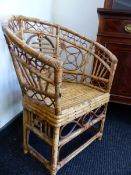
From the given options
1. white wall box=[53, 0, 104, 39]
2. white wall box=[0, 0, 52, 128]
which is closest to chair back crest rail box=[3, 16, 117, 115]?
white wall box=[0, 0, 52, 128]

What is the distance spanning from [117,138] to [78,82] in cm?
51

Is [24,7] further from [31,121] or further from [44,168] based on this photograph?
[44,168]

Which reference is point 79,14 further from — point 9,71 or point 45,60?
point 45,60

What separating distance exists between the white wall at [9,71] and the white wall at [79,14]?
0.85ft

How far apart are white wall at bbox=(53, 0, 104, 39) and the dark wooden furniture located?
1.25ft

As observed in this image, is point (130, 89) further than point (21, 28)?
Yes

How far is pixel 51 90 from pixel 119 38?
1.91 ft

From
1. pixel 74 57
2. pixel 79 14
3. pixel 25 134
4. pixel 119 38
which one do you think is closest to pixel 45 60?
pixel 25 134

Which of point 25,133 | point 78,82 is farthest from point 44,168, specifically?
point 78,82

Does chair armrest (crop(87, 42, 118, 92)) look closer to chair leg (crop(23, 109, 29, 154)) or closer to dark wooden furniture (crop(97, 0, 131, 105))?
dark wooden furniture (crop(97, 0, 131, 105))

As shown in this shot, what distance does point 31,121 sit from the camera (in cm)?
114

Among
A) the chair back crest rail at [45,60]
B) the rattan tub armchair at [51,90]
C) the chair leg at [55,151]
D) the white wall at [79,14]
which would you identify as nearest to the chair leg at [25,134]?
the rattan tub armchair at [51,90]

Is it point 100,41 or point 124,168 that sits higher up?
point 100,41

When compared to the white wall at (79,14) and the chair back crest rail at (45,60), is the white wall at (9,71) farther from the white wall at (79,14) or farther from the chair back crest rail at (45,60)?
the white wall at (79,14)
